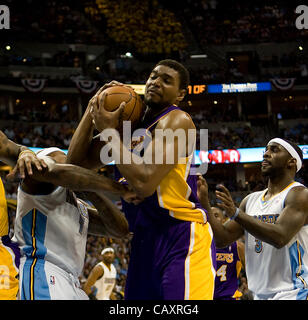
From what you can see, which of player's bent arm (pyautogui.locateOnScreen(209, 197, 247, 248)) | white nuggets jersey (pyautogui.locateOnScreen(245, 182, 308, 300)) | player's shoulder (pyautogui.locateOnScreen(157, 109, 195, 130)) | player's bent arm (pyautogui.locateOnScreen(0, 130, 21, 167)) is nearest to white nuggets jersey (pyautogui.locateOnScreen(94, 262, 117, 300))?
player's bent arm (pyautogui.locateOnScreen(209, 197, 247, 248))

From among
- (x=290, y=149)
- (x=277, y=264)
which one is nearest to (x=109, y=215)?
(x=277, y=264)

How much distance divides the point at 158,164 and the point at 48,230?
2.72ft

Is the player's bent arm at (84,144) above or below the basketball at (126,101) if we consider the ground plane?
below

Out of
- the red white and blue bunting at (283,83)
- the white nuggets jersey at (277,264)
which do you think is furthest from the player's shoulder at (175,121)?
the red white and blue bunting at (283,83)

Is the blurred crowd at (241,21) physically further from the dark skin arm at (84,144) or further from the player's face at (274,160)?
the dark skin arm at (84,144)

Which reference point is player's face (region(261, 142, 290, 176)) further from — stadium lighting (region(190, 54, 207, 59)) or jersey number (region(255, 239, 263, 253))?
stadium lighting (region(190, 54, 207, 59))

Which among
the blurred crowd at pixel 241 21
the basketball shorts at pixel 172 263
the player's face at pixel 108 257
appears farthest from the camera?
the blurred crowd at pixel 241 21

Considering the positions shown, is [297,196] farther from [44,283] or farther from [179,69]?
[44,283]

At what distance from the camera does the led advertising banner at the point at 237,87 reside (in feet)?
86.9

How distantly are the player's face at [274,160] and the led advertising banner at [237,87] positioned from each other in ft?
72.6

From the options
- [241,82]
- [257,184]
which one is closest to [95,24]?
[241,82]

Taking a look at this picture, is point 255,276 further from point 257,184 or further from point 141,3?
point 141,3

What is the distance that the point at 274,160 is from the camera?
15.2ft
